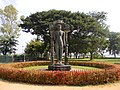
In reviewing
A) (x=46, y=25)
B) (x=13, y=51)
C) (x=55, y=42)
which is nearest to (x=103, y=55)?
(x=13, y=51)

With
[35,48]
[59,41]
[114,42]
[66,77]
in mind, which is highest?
[114,42]

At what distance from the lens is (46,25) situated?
42125 millimetres

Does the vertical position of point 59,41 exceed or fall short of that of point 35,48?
it falls short

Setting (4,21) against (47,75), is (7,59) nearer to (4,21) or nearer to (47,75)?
(4,21)

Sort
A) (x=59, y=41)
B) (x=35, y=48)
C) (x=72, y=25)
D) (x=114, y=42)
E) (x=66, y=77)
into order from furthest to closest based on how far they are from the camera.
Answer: (x=114, y=42), (x=35, y=48), (x=72, y=25), (x=59, y=41), (x=66, y=77)

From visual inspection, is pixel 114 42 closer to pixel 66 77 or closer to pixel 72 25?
pixel 72 25

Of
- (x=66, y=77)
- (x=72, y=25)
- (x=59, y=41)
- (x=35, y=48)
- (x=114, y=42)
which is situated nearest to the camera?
(x=66, y=77)

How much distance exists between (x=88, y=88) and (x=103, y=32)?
3824 cm

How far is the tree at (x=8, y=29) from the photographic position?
1991 inches

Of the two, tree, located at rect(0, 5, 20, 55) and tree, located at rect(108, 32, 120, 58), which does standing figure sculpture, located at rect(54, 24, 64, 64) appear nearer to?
tree, located at rect(0, 5, 20, 55)

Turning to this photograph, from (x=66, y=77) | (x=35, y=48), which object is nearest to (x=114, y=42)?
(x=35, y=48)

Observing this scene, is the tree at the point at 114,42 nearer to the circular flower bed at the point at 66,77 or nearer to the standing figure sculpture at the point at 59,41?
the standing figure sculpture at the point at 59,41

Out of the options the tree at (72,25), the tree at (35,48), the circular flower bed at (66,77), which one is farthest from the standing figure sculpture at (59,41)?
the tree at (35,48)

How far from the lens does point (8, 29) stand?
5088cm
